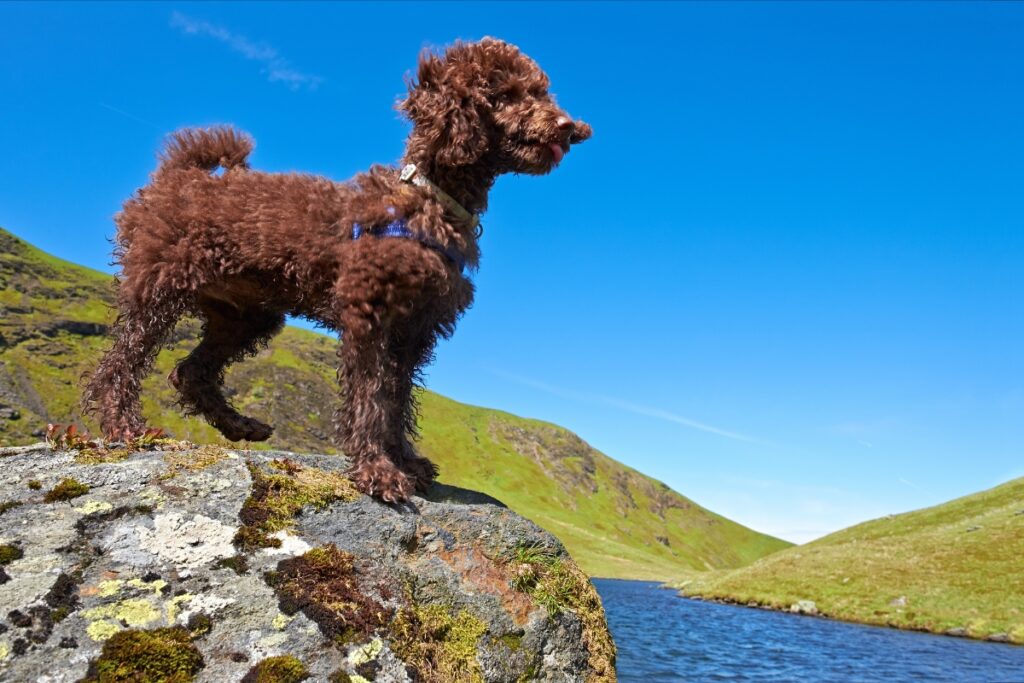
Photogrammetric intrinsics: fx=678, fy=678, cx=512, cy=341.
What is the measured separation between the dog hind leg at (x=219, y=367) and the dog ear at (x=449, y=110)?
8.28ft

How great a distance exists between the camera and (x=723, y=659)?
27656 mm

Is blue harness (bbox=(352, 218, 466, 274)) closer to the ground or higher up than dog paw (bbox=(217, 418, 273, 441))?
higher up

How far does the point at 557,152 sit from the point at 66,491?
14.5 ft

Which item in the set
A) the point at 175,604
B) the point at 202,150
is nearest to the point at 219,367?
the point at 202,150

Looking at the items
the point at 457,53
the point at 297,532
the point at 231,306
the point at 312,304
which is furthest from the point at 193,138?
the point at 297,532

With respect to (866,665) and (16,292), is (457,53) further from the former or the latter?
(16,292)

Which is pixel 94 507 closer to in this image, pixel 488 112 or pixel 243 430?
pixel 243 430

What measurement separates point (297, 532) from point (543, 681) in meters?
2.23

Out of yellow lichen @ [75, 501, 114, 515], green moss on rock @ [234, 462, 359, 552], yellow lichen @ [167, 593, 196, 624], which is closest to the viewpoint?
yellow lichen @ [167, 593, 196, 624]

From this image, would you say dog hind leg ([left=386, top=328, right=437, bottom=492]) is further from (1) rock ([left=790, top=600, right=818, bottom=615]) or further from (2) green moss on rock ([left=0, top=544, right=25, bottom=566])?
(1) rock ([left=790, top=600, right=818, bottom=615])

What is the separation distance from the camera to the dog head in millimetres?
5426

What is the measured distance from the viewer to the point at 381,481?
17.9 feet

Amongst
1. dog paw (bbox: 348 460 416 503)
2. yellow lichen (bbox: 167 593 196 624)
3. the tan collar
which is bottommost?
yellow lichen (bbox: 167 593 196 624)

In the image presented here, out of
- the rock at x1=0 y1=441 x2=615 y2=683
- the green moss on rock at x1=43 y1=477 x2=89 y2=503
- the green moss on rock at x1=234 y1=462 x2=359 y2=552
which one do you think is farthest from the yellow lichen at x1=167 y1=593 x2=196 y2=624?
the green moss on rock at x1=43 y1=477 x2=89 y2=503
